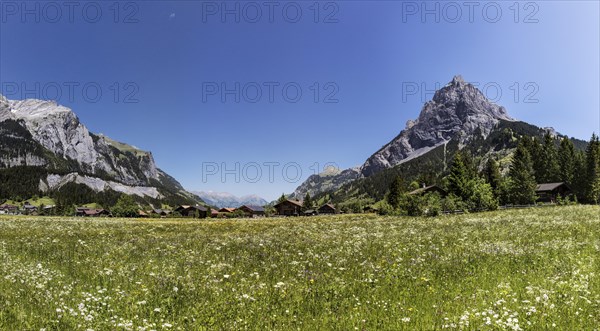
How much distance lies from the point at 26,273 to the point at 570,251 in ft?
65.3

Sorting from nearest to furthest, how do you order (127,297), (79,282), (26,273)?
(127,297), (79,282), (26,273)

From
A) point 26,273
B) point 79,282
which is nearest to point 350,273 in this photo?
point 79,282

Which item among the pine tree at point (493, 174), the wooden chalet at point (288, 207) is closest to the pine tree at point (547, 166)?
the pine tree at point (493, 174)

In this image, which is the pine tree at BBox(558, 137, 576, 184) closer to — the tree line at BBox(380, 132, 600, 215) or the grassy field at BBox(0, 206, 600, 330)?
the tree line at BBox(380, 132, 600, 215)

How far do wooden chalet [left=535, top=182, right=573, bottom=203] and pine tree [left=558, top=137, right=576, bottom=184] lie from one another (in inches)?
136

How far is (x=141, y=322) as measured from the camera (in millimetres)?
6852

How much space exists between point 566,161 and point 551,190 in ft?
52.0

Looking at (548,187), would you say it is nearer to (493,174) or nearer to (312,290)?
(493,174)

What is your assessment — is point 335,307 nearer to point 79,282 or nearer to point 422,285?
point 422,285

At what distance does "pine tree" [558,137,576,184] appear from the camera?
96.2 m

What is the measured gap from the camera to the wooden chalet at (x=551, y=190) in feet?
296

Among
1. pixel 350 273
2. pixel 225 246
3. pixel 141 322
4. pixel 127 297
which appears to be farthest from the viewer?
pixel 225 246

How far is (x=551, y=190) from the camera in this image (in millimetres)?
90062

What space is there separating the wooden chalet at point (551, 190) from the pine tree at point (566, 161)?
11.4 feet
